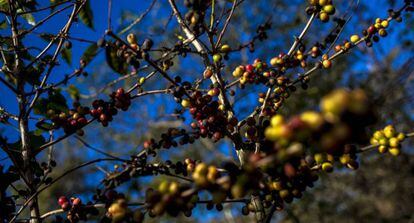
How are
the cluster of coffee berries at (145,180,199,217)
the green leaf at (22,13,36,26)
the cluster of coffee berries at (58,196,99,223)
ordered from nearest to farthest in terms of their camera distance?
1. the cluster of coffee berries at (145,180,199,217)
2. the cluster of coffee berries at (58,196,99,223)
3. the green leaf at (22,13,36,26)

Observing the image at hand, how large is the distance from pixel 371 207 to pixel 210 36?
386 inches

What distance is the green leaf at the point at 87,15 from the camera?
70.8 inches

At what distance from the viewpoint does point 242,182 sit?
0.96 meters

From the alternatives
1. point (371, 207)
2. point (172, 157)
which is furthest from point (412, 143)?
point (172, 157)

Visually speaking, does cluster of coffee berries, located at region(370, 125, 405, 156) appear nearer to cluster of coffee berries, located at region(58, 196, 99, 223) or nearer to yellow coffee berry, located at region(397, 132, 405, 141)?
yellow coffee berry, located at region(397, 132, 405, 141)

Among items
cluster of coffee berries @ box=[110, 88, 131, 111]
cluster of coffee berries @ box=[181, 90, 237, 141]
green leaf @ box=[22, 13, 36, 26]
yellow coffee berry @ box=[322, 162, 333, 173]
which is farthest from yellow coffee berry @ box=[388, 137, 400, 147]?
green leaf @ box=[22, 13, 36, 26]

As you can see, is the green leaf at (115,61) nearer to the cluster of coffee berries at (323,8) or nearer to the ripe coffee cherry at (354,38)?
the cluster of coffee berries at (323,8)

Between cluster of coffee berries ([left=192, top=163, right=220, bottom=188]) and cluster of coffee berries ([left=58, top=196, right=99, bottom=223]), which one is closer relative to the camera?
cluster of coffee berries ([left=192, top=163, right=220, bottom=188])

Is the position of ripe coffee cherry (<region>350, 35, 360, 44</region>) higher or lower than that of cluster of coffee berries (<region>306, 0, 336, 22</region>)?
lower

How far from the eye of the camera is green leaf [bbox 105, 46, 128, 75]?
68.2 inches

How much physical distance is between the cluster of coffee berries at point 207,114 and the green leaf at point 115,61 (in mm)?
351

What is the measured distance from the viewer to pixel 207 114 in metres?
1.82

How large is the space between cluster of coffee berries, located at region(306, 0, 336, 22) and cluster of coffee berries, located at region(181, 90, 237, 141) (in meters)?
0.79

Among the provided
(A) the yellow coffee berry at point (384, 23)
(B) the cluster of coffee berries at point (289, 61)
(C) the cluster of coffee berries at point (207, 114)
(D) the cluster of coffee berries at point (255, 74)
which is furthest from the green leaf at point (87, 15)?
(A) the yellow coffee berry at point (384, 23)
